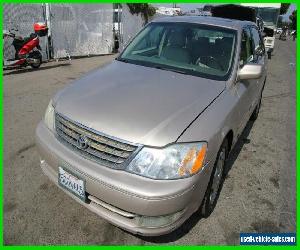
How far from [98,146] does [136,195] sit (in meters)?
0.50

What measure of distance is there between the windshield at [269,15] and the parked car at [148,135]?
15.7m

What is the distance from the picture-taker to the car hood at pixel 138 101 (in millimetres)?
2299

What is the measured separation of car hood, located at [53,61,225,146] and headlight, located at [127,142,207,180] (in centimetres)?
7

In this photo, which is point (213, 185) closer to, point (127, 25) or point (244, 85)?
point (244, 85)

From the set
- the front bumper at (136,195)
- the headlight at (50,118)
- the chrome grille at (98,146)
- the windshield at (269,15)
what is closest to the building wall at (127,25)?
the windshield at (269,15)

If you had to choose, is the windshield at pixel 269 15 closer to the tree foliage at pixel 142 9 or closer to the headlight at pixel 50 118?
the tree foliage at pixel 142 9

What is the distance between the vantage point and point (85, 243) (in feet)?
8.58

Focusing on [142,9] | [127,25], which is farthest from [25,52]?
[142,9]

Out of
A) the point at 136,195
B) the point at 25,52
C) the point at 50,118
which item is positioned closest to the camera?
the point at 136,195

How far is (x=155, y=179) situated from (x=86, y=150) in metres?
A: 0.62

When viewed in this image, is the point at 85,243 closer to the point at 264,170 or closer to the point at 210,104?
the point at 210,104

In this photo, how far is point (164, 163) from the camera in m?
2.21

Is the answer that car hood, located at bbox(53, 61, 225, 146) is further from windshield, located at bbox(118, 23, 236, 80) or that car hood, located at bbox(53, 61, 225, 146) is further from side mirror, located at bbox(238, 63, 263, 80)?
side mirror, located at bbox(238, 63, 263, 80)

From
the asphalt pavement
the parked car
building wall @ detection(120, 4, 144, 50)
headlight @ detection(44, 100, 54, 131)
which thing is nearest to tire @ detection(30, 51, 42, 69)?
the asphalt pavement
